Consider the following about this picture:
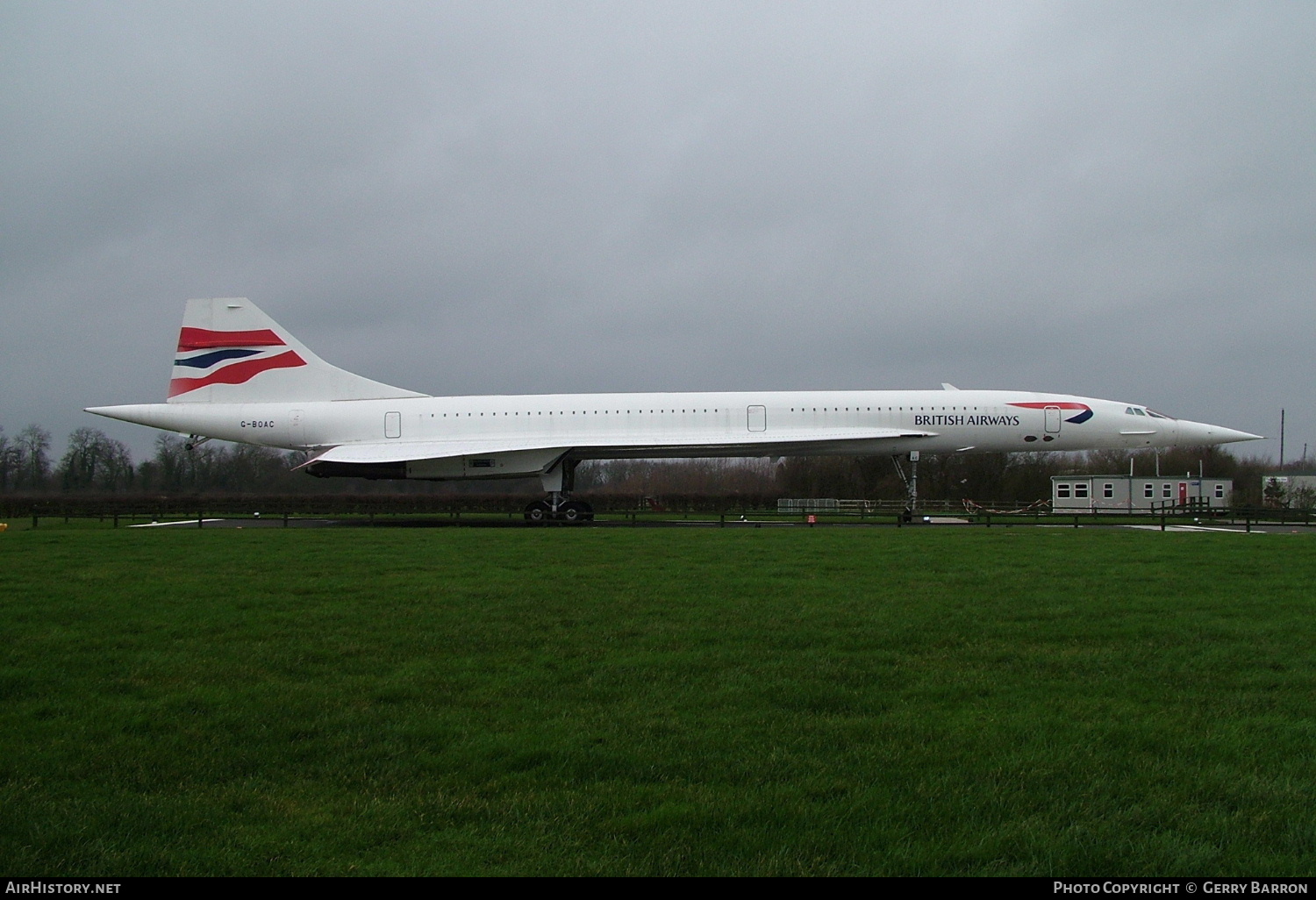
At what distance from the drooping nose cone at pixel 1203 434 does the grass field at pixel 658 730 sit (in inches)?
648

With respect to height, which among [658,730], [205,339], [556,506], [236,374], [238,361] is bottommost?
[658,730]

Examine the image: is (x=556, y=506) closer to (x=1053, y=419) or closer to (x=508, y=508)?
(x=508, y=508)

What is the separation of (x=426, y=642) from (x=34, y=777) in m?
2.84

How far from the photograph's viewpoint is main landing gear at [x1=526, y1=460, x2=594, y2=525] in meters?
23.6

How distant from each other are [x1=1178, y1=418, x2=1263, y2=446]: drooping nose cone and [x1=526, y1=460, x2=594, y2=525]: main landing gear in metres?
15.4

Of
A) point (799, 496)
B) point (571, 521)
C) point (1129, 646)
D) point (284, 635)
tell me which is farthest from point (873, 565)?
point (799, 496)

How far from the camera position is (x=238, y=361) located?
80.7 feet

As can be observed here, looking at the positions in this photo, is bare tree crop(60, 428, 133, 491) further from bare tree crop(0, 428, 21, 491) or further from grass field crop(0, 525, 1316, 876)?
grass field crop(0, 525, 1316, 876)

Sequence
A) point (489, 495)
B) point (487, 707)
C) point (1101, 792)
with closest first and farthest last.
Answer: point (1101, 792) < point (487, 707) < point (489, 495)

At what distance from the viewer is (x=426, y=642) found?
6.38m

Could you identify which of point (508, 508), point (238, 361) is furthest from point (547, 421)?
point (508, 508)

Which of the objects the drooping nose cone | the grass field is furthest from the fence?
the grass field

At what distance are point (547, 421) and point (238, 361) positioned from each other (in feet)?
27.9

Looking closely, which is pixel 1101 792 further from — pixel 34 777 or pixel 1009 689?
pixel 34 777
